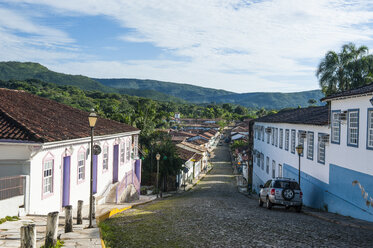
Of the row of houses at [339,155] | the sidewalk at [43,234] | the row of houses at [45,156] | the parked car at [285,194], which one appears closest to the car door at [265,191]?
the parked car at [285,194]

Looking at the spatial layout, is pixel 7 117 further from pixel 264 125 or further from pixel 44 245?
pixel 264 125

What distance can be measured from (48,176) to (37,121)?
7.26 ft

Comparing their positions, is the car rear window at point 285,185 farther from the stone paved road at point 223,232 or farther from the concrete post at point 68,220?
the concrete post at point 68,220

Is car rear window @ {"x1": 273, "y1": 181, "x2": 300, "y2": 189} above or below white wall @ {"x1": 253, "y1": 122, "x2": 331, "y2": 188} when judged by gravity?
below

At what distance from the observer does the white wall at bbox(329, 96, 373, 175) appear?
14094 millimetres

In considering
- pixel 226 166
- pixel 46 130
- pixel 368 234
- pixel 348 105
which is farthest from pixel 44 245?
pixel 226 166

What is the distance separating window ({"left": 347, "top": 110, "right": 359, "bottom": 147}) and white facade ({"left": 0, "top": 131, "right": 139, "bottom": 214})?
1134 cm

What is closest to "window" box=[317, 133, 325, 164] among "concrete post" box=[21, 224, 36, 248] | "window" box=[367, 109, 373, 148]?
"window" box=[367, 109, 373, 148]

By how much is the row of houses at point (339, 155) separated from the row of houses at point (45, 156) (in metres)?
10.8

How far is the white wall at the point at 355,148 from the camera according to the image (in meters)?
14.1

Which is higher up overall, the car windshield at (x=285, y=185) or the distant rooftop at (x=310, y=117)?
the distant rooftop at (x=310, y=117)

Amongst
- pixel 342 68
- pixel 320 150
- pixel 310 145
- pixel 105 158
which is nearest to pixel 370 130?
pixel 320 150

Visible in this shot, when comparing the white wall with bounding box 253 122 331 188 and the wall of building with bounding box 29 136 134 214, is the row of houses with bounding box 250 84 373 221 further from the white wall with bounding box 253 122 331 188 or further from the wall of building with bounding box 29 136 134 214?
the wall of building with bounding box 29 136 134 214

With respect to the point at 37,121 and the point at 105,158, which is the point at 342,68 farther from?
the point at 37,121
